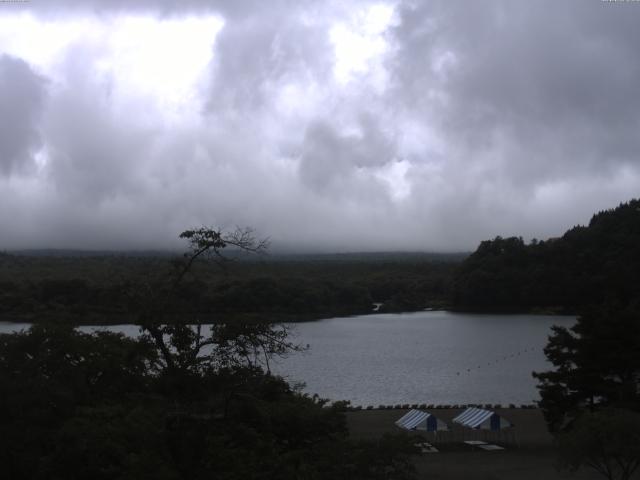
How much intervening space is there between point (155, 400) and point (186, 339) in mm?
1398

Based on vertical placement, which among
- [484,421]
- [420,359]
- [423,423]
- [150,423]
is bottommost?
[420,359]

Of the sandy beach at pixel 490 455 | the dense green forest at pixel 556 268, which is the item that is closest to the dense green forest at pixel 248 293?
the dense green forest at pixel 556 268

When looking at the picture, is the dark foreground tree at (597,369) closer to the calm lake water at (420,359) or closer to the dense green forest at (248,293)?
the calm lake water at (420,359)

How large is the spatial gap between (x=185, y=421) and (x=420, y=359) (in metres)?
35.8

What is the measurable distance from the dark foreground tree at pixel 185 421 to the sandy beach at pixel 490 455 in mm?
6705

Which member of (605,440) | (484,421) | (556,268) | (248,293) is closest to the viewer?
(605,440)

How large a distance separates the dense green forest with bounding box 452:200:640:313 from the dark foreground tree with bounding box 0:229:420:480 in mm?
63756

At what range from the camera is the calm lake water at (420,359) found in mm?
32656

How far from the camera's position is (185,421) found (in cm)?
901

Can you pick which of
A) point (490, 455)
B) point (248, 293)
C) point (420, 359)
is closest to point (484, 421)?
point (490, 455)

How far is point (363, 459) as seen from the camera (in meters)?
9.88

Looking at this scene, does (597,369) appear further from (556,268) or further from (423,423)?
(556,268)

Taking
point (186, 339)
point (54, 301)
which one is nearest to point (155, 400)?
point (186, 339)

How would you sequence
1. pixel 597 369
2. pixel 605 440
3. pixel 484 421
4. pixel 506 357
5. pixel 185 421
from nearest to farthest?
pixel 185 421, pixel 605 440, pixel 597 369, pixel 484 421, pixel 506 357
